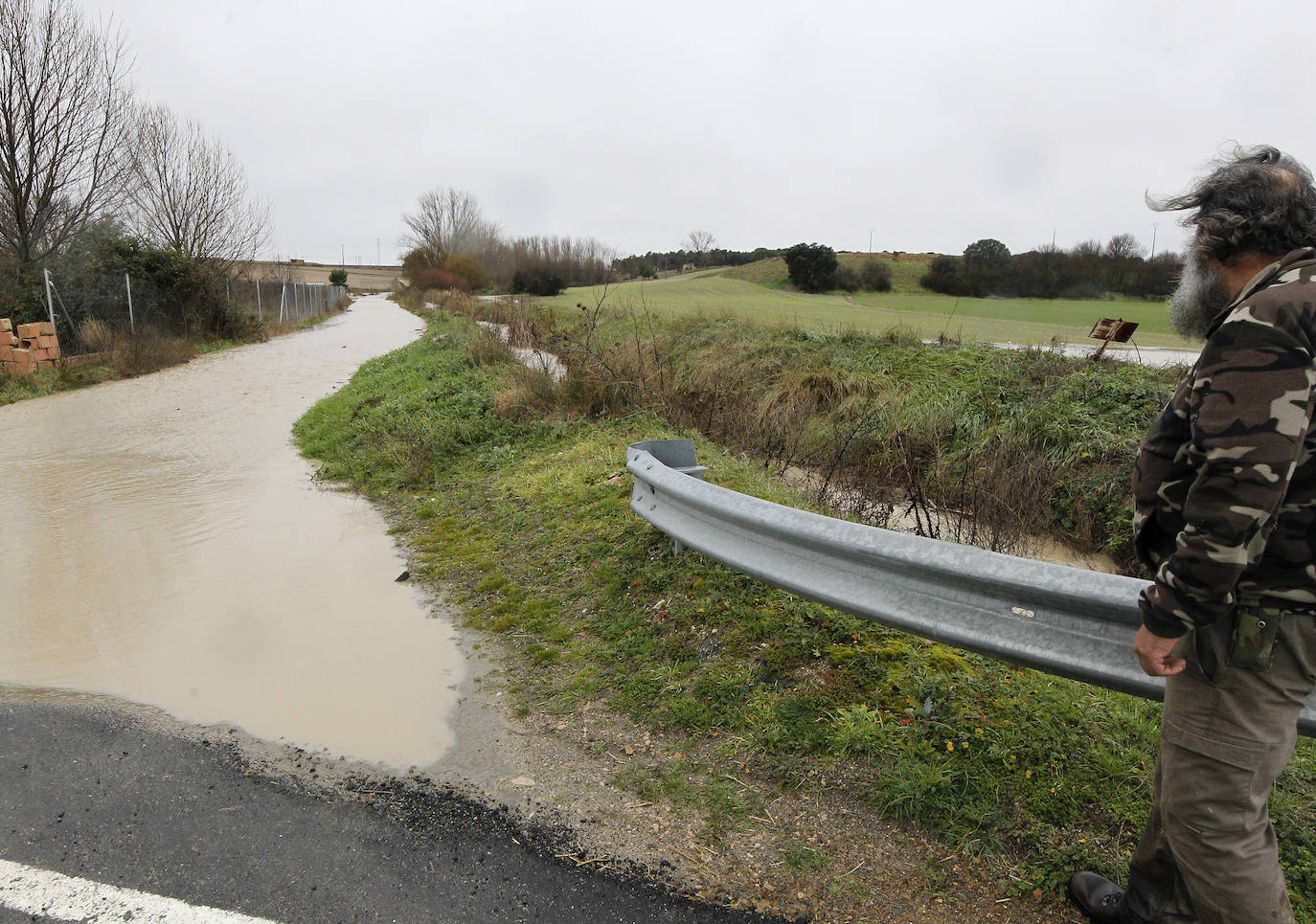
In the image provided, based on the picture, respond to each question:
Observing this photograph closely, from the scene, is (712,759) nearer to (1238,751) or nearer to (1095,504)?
(1238,751)

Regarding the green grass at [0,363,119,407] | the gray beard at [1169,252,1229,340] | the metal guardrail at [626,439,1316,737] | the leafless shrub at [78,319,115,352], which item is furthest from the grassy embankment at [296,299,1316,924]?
the leafless shrub at [78,319,115,352]

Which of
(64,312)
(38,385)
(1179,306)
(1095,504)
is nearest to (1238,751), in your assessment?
(1179,306)

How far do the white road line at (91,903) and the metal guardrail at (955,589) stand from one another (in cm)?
222

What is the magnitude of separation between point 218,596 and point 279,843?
2.84 m

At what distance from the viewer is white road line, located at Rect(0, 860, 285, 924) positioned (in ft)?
7.77

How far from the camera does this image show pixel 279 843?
9.04ft

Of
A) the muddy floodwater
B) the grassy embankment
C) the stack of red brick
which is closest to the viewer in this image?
the grassy embankment

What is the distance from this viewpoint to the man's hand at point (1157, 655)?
2.03 m

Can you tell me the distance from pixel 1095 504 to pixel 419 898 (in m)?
8.93

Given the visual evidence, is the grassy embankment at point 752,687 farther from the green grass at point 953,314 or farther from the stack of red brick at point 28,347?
the stack of red brick at point 28,347

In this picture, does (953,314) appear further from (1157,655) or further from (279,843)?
(279,843)

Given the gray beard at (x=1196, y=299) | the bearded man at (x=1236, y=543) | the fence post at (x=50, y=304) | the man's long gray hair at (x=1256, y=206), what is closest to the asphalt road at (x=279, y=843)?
the bearded man at (x=1236, y=543)

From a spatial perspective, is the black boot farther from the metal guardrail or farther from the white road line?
the white road line

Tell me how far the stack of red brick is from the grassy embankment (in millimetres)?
10785
